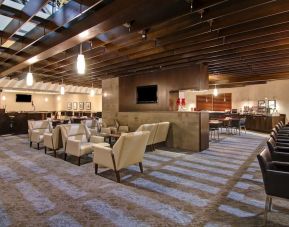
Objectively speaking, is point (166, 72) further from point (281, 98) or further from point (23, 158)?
point (281, 98)

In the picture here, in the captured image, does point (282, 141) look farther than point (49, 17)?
Yes

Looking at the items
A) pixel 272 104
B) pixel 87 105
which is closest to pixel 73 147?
pixel 272 104

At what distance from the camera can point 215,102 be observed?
1489 cm

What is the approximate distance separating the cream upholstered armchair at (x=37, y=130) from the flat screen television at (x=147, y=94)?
352cm

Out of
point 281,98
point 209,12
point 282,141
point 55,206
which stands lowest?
point 55,206

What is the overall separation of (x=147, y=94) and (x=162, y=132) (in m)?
2.14

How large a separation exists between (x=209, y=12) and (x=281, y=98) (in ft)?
35.5

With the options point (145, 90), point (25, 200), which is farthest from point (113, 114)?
point (25, 200)

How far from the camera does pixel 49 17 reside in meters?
3.44

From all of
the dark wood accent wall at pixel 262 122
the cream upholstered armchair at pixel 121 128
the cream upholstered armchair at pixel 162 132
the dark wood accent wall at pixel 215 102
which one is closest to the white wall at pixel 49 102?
the dark wood accent wall at pixel 215 102

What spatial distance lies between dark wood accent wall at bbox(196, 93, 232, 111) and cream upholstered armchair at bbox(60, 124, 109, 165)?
430 inches

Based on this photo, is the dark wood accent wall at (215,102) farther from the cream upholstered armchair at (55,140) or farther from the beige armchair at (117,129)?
→ the cream upholstered armchair at (55,140)

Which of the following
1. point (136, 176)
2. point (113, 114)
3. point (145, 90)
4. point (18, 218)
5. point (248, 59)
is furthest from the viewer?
point (113, 114)

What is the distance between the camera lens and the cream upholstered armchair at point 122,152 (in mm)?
3479
